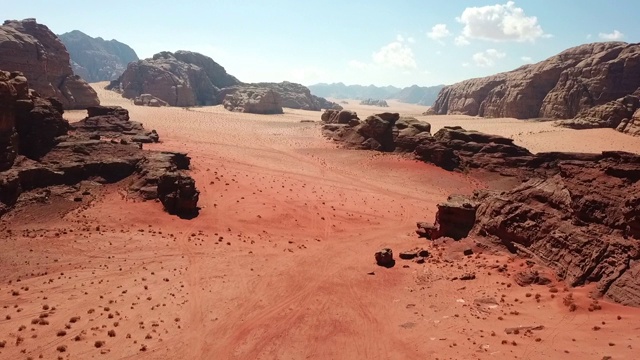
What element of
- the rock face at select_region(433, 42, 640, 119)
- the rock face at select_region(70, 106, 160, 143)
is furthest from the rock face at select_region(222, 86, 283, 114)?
the rock face at select_region(70, 106, 160, 143)

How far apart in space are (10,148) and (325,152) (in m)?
28.5

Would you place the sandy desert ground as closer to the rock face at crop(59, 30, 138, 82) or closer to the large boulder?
the large boulder

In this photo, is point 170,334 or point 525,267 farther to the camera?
point 525,267

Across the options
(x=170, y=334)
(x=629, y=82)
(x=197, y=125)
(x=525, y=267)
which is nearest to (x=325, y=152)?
(x=197, y=125)

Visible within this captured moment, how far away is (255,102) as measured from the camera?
3681 inches

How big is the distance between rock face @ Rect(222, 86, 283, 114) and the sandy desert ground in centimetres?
6665

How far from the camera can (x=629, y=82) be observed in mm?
64812

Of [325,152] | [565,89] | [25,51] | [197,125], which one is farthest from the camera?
[565,89]

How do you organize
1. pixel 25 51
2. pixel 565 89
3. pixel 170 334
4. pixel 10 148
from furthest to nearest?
pixel 565 89 < pixel 25 51 < pixel 10 148 < pixel 170 334

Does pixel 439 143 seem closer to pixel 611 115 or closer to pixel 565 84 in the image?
pixel 611 115

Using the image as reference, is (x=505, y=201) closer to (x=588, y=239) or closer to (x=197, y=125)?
(x=588, y=239)

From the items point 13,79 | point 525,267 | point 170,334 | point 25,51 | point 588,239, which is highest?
point 25,51

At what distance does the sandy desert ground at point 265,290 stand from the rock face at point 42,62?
4493 cm

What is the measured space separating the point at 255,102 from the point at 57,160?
69914 mm
